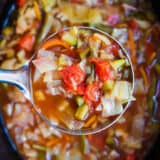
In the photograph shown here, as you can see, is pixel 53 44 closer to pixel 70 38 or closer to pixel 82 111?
pixel 70 38

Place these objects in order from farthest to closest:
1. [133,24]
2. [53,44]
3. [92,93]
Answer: [133,24], [53,44], [92,93]

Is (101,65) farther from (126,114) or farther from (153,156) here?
(153,156)

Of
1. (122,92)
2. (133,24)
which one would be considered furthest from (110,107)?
(133,24)

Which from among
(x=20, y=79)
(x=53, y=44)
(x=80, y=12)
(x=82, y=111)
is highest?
(x=80, y=12)

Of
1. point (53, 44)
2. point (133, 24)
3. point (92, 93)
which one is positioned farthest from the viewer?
point (133, 24)

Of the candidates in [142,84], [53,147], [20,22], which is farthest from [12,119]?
[142,84]

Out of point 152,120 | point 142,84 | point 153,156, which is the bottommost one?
point 153,156

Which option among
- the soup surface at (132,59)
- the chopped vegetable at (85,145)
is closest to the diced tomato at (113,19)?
the soup surface at (132,59)
